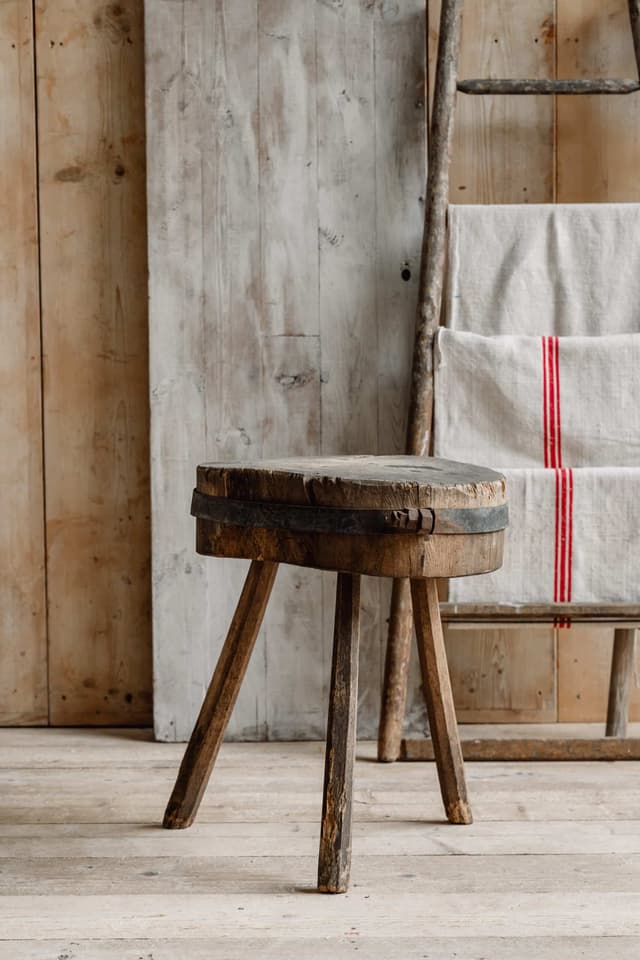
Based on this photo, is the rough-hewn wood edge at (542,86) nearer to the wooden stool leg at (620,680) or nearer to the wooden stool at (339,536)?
the wooden stool at (339,536)

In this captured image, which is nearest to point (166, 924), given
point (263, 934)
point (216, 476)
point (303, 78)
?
point (263, 934)

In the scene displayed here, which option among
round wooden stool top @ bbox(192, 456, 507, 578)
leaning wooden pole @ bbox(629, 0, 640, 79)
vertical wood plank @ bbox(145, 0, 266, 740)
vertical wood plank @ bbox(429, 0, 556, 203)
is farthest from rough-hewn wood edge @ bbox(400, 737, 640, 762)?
leaning wooden pole @ bbox(629, 0, 640, 79)

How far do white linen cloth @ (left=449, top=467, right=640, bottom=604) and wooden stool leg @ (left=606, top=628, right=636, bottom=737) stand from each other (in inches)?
3.8

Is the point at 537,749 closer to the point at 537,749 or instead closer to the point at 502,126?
the point at 537,749

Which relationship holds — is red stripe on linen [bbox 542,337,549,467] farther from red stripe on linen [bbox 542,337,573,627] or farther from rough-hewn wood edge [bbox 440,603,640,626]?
rough-hewn wood edge [bbox 440,603,640,626]

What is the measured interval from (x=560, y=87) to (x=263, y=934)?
1.10 metres

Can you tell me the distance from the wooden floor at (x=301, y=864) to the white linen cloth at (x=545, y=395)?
416mm

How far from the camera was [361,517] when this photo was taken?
95 centimetres

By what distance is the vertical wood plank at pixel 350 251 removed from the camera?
1488 mm

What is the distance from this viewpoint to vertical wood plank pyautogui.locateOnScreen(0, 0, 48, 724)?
5.10 ft

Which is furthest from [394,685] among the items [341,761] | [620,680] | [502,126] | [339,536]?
[502,126]

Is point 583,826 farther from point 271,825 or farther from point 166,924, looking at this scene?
point 166,924

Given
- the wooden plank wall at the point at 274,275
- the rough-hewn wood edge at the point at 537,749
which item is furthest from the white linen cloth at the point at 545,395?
the rough-hewn wood edge at the point at 537,749

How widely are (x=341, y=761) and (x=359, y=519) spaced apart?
24cm
